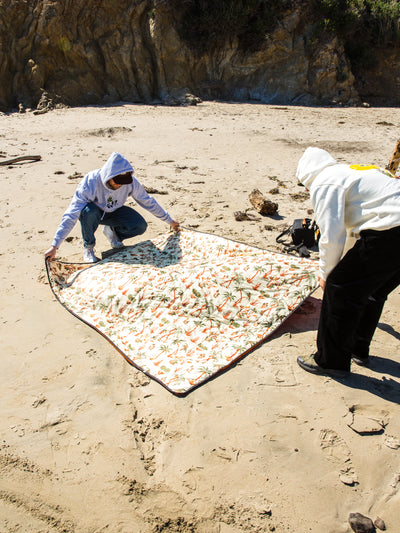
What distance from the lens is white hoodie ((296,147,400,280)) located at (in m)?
1.70

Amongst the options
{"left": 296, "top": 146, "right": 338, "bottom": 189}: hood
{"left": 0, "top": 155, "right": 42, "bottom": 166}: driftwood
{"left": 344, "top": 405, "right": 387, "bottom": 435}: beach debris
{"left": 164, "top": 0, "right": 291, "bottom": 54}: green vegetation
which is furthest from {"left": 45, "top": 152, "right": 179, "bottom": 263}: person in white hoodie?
{"left": 164, "top": 0, "right": 291, "bottom": 54}: green vegetation

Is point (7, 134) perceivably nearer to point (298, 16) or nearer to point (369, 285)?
point (369, 285)

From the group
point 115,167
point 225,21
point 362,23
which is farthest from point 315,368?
point 362,23

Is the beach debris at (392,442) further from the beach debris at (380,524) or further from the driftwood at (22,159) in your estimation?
the driftwood at (22,159)

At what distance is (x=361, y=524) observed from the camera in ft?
4.72

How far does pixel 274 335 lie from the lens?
8.09 ft

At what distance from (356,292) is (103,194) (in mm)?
2421

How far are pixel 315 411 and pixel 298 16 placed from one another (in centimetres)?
1445

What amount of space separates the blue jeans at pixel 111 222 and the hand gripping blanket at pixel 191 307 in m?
0.68

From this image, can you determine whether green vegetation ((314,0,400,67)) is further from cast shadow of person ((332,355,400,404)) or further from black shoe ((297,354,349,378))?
black shoe ((297,354,349,378))

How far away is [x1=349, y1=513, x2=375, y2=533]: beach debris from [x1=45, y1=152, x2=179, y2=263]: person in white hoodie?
8.43 ft

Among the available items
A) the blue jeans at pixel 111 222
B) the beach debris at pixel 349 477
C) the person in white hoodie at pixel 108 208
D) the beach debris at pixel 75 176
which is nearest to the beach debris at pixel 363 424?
the beach debris at pixel 349 477

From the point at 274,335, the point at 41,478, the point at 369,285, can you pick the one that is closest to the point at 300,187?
the point at 274,335

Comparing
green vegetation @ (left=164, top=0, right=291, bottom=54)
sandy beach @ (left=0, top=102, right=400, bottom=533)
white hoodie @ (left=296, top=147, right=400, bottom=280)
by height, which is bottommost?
sandy beach @ (left=0, top=102, right=400, bottom=533)
